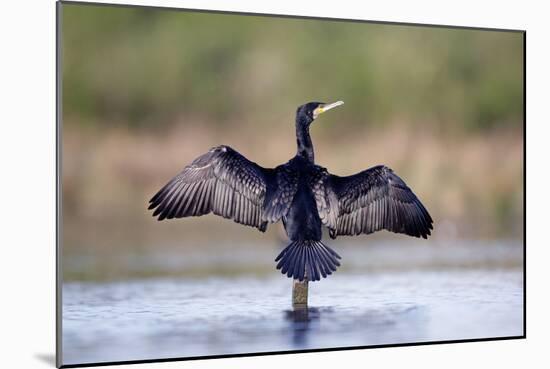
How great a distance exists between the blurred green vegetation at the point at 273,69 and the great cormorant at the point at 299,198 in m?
0.21

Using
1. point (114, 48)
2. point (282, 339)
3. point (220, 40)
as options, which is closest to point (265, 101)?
point (220, 40)

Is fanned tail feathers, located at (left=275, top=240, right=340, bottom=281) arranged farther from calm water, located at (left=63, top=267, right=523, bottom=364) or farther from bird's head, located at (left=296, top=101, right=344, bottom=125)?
bird's head, located at (left=296, top=101, right=344, bottom=125)

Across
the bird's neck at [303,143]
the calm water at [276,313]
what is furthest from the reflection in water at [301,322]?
the bird's neck at [303,143]

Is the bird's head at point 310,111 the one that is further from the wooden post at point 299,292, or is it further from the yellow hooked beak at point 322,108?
the wooden post at point 299,292

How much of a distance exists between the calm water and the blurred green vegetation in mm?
809

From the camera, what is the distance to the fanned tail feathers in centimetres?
590

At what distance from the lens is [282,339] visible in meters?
5.88

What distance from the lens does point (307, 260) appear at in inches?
234

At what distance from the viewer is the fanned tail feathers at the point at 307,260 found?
19.4 ft

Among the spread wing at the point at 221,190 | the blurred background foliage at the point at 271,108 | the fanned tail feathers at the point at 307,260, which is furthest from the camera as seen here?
the fanned tail feathers at the point at 307,260

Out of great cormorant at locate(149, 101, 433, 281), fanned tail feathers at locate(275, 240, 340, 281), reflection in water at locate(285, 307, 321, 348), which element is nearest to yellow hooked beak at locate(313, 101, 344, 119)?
great cormorant at locate(149, 101, 433, 281)

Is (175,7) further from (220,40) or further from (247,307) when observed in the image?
(247,307)

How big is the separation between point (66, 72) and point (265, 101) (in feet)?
3.40

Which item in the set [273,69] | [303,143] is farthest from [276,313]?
[273,69]
